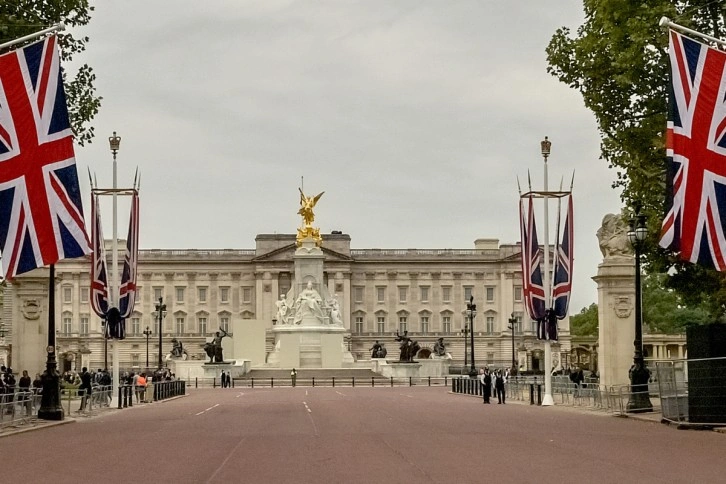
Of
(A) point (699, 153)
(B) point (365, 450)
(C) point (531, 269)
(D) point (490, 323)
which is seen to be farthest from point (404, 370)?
(D) point (490, 323)

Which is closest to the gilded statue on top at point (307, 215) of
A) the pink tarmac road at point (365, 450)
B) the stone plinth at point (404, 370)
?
the stone plinth at point (404, 370)

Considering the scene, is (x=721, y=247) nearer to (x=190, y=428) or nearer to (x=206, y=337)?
(x=190, y=428)

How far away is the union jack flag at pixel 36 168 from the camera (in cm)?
2309

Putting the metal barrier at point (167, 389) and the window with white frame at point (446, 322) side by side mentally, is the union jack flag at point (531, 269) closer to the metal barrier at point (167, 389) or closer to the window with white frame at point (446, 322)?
the metal barrier at point (167, 389)

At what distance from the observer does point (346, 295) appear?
170 meters

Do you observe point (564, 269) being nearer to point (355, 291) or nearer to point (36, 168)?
point (36, 168)

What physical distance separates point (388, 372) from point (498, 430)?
63293 mm

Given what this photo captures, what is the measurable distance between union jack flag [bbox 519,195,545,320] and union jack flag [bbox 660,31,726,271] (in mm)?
19375

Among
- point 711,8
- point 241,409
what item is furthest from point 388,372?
point 711,8

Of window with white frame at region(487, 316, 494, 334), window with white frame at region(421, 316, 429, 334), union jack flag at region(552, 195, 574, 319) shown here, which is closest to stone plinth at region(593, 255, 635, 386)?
union jack flag at region(552, 195, 574, 319)

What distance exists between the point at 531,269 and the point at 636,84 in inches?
312

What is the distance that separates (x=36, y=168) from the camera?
23.9 metres

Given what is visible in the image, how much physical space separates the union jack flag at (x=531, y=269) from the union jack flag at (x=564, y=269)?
1.69ft

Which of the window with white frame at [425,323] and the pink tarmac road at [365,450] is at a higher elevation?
the window with white frame at [425,323]
